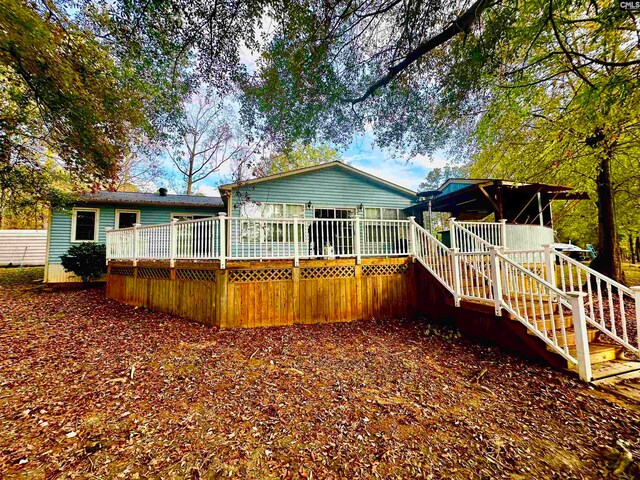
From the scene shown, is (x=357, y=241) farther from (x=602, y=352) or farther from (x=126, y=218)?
(x=126, y=218)

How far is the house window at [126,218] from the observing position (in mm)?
11445

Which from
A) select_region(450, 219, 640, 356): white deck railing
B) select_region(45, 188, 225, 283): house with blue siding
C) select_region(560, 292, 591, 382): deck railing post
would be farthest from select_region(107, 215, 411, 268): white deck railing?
select_region(45, 188, 225, 283): house with blue siding

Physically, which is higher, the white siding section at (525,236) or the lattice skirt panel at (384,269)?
the white siding section at (525,236)

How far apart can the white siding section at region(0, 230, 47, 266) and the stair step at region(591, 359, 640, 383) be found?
24.4m

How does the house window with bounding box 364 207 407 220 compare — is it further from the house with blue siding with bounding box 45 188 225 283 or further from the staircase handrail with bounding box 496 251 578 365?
the staircase handrail with bounding box 496 251 578 365

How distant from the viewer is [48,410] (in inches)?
106

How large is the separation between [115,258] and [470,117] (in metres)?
10.4

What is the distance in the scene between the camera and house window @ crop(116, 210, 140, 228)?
451 inches

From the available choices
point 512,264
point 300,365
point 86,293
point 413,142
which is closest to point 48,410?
point 300,365

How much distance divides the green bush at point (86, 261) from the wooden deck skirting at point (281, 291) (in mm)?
5161

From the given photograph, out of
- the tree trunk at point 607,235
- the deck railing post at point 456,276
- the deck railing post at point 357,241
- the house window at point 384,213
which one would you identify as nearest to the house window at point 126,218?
the house window at point 384,213

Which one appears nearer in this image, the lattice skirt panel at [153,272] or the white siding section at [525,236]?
the lattice skirt panel at [153,272]

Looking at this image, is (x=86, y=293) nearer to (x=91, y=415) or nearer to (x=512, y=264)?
(x=91, y=415)

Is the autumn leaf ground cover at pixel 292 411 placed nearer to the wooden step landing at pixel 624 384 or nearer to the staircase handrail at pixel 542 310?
the wooden step landing at pixel 624 384
